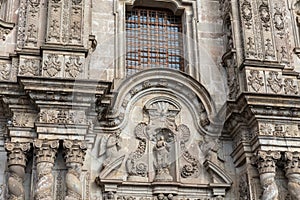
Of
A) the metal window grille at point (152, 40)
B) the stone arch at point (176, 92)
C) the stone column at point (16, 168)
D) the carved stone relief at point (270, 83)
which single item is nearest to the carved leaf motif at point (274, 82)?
the carved stone relief at point (270, 83)

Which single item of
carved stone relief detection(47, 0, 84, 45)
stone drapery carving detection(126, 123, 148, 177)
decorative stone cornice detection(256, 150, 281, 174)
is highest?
carved stone relief detection(47, 0, 84, 45)

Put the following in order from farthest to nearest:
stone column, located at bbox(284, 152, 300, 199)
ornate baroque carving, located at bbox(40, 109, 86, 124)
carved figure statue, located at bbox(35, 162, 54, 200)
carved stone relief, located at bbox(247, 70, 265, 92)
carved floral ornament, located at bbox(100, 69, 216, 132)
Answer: carved floral ornament, located at bbox(100, 69, 216, 132), carved stone relief, located at bbox(247, 70, 265, 92), stone column, located at bbox(284, 152, 300, 199), ornate baroque carving, located at bbox(40, 109, 86, 124), carved figure statue, located at bbox(35, 162, 54, 200)

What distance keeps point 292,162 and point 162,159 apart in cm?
279

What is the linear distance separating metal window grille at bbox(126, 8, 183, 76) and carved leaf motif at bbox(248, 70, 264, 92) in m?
2.08

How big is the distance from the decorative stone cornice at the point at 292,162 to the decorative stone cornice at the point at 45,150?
15.9ft

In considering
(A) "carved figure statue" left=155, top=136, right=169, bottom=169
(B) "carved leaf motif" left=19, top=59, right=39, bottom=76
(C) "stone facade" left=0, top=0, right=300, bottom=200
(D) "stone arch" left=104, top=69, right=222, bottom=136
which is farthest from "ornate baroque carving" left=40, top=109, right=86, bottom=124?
(A) "carved figure statue" left=155, top=136, right=169, bottom=169

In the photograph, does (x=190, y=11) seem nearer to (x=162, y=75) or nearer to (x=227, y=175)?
(x=162, y=75)

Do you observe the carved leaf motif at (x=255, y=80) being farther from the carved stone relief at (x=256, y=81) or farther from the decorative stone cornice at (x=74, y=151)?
the decorative stone cornice at (x=74, y=151)

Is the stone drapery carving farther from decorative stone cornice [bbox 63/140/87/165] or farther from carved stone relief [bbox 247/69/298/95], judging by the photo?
carved stone relief [bbox 247/69/298/95]

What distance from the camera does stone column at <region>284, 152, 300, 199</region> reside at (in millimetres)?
12484

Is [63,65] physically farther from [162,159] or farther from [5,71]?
[162,159]

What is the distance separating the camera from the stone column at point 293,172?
1248 centimetres

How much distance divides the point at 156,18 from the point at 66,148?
200 inches

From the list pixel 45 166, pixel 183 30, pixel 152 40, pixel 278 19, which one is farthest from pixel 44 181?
pixel 278 19
